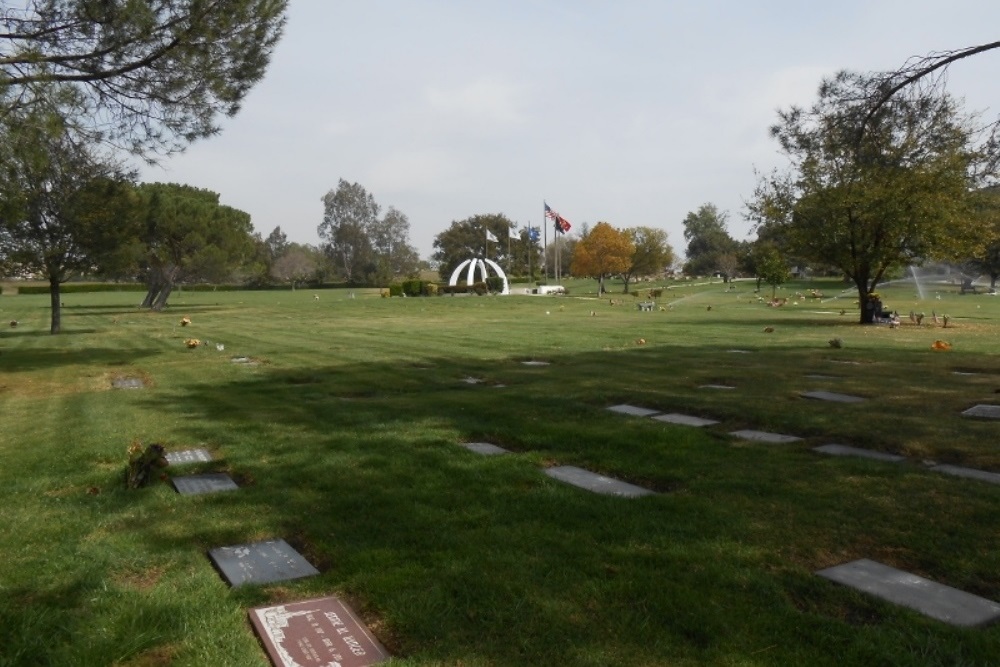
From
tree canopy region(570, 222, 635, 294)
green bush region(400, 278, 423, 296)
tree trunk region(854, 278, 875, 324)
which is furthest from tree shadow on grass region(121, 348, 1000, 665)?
tree canopy region(570, 222, 635, 294)

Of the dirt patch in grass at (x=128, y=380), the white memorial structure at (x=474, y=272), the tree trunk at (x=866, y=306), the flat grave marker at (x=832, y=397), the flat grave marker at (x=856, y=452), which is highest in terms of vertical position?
the white memorial structure at (x=474, y=272)

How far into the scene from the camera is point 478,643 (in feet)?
9.67

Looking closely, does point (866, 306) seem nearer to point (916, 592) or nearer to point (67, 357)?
point (67, 357)

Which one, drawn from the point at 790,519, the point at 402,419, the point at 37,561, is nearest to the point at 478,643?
the point at 790,519

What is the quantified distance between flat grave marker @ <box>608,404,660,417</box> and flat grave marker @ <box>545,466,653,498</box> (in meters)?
2.44

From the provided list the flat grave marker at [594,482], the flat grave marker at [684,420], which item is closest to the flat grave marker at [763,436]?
Answer: the flat grave marker at [684,420]

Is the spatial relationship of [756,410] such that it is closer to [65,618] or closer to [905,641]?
[905,641]

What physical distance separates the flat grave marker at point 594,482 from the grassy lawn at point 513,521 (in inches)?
6.7

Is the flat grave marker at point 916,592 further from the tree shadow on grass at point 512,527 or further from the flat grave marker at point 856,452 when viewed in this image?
the flat grave marker at point 856,452

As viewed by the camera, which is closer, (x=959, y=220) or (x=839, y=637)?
(x=839, y=637)

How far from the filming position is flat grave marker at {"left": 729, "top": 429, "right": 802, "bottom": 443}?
6637mm

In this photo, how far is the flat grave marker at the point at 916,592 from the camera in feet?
10.3

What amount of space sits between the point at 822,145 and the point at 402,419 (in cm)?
668

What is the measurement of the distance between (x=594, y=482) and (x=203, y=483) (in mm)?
2918
